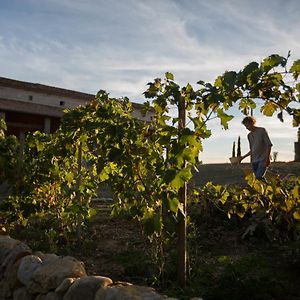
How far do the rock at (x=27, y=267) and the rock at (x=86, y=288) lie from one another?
2.28 feet

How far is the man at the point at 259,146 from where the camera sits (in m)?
6.23

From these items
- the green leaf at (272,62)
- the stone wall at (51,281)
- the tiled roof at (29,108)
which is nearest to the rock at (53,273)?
the stone wall at (51,281)

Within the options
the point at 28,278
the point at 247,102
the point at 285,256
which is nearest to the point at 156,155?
the point at 247,102

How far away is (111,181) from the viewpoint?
416 centimetres

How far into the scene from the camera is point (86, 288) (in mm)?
2924

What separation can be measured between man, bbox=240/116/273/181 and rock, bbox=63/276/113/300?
378 centimetres

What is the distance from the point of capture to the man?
6230mm

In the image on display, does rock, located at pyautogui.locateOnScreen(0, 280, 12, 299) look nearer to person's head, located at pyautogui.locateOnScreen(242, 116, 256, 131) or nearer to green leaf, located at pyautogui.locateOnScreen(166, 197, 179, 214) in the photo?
green leaf, located at pyautogui.locateOnScreen(166, 197, 179, 214)

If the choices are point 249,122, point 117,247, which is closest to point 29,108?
point 249,122

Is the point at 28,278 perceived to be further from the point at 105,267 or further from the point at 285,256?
the point at 285,256

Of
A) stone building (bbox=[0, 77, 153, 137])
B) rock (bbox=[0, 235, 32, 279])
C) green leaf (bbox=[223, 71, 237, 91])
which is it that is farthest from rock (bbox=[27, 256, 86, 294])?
stone building (bbox=[0, 77, 153, 137])

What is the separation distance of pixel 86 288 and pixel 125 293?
397mm

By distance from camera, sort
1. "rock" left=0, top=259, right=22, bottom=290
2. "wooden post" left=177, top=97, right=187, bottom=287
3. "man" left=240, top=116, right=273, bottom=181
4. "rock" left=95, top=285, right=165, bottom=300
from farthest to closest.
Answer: "man" left=240, top=116, right=273, bottom=181 < "rock" left=0, top=259, right=22, bottom=290 < "wooden post" left=177, top=97, right=187, bottom=287 < "rock" left=95, top=285, right=165, bottom=300

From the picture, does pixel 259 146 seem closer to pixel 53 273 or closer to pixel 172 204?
pixel 172 204
